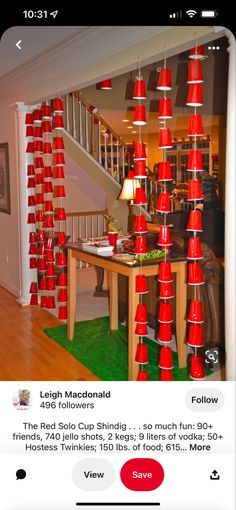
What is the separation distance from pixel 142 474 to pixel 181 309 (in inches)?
72.2

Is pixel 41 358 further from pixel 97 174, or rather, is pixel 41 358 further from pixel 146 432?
pixel 97 174

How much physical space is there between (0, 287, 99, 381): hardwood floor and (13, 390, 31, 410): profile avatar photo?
34.7 inches

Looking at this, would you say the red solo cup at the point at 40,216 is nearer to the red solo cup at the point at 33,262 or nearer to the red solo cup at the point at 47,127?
the red solo cup at the point at 33,262

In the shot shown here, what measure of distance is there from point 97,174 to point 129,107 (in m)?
1.89

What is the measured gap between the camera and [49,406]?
0.88 meters

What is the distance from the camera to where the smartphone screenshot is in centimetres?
85

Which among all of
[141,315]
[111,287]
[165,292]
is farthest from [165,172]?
[111,287]

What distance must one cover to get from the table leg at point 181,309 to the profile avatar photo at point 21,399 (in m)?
1.81

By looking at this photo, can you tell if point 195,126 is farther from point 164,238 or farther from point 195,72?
point 164,238

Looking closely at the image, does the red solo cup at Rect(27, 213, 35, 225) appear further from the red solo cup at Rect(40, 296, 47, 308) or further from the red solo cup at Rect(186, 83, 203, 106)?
the red solo cup at Rect(186, 83, 203, 106)

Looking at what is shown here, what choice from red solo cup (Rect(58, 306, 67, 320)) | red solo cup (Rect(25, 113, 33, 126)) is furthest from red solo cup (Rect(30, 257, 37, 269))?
red solo cup (Rect(25, 113, 33, 126))

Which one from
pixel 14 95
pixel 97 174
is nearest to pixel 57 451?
pixel 14 95

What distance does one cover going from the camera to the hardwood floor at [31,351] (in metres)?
2.44

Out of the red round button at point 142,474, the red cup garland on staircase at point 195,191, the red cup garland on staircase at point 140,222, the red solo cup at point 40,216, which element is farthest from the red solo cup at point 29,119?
the red round button at point 142,474
